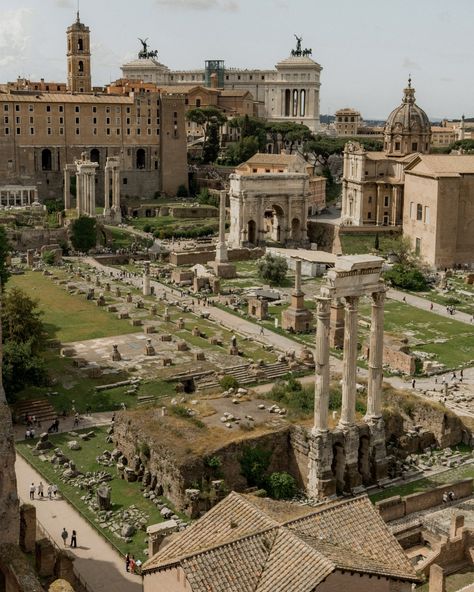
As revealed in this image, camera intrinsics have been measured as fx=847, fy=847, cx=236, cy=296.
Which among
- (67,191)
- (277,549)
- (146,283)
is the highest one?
(67,191)

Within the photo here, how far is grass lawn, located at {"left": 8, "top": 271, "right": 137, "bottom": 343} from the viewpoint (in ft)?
144

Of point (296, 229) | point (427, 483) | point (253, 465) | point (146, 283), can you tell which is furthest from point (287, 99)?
point (253, 465)

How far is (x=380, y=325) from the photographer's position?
88.0 ft

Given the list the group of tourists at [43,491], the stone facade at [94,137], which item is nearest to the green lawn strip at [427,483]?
the group of tourists at [43,491]

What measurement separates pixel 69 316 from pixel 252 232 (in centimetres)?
2633

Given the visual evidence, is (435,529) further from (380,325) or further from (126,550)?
(126,550)

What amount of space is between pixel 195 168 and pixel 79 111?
1481cm

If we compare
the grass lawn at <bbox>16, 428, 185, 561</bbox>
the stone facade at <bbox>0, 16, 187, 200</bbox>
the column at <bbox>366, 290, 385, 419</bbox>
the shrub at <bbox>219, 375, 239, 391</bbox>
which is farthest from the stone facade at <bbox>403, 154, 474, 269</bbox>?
the grass lawn at <bbox>16, 428, 185, 561</bbox>

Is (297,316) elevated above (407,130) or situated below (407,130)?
below

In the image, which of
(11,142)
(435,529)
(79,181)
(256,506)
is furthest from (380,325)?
(11,142)

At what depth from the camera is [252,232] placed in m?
70.2

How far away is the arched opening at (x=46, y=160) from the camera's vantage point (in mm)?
83000

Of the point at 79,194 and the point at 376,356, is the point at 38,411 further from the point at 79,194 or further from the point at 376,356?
the point at 79,194

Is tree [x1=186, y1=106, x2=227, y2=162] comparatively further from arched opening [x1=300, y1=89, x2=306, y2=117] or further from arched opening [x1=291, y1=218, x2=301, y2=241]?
arched opening [x1=300, y1=89, x2=306, y2=117]
